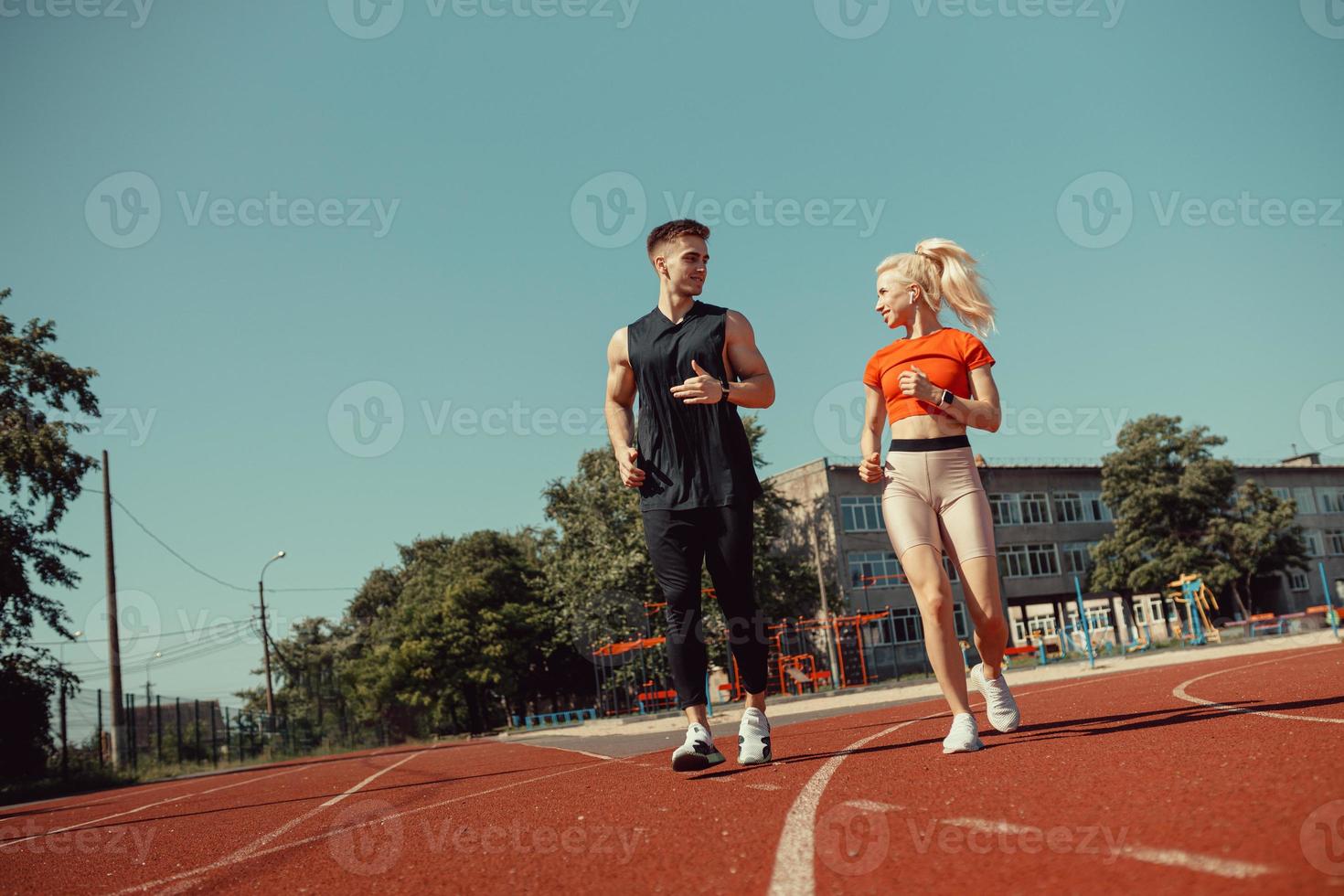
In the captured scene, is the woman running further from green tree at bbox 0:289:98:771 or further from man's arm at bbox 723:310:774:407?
green tree at bbox 0:289:98:771

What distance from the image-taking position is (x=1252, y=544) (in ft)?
159

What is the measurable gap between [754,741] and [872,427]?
5.53ft

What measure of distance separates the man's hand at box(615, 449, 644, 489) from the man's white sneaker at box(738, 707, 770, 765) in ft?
3.92

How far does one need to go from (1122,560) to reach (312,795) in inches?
2009

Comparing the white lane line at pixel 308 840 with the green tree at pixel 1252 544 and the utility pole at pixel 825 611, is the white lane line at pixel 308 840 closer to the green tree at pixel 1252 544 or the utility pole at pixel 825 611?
the utility pole at pixel 825 611

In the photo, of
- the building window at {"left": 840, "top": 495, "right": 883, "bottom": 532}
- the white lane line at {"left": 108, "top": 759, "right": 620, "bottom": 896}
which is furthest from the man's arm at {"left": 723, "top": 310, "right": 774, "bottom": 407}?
the building window at {"left": 840, "top": 495, "right": 883, "bottom": 532}

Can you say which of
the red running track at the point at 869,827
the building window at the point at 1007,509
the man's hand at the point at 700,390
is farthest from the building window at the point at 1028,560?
the man's hand at the point at 700,390

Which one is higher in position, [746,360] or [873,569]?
[873,569]

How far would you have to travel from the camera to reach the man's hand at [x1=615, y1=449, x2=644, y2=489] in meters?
4.56

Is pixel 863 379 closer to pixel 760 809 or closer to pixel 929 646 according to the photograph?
pixel 929 646

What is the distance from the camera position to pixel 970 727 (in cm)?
404

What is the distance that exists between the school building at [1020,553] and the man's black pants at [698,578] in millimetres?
39993

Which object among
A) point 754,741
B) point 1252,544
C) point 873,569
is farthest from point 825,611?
point 754,741

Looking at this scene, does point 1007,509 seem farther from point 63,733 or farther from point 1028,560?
point 63,733
